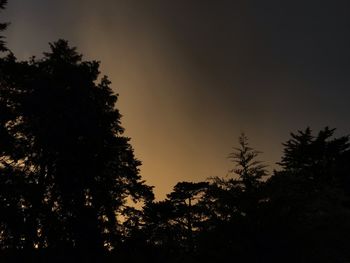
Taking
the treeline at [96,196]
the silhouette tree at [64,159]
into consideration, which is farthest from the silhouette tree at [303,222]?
the silhouette tree at [64,159]

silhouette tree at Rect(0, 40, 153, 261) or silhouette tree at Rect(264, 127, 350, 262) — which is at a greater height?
silhouette tree at Rect(0, 40, 153, 261)

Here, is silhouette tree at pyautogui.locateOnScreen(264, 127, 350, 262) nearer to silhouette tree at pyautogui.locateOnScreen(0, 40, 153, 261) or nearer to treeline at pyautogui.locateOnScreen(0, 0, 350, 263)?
treeline at pyautogui.locateOnScreen(0, 0, 350, 263)

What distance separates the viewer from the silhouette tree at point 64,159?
23344mm

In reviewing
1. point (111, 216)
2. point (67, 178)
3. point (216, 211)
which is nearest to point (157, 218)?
point (111, 216)

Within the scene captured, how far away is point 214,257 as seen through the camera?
15672 mm

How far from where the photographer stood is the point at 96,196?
25672 mm

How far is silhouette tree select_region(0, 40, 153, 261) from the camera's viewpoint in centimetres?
2334

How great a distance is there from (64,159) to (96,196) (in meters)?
3.09

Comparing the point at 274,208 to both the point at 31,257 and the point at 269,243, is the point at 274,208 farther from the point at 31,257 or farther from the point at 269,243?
the point at 31,257

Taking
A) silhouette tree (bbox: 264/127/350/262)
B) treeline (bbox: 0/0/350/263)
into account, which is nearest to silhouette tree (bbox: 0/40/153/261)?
treeline (bbox: 0/0/350/263)

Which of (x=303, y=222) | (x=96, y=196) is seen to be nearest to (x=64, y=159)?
(x=96, y=196)

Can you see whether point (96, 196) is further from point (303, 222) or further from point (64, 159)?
point (303, 222)

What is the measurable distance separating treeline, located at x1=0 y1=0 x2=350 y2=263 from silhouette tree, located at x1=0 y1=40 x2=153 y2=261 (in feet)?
0.21

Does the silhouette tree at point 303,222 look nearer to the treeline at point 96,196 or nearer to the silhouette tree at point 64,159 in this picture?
the treeline at point 96,196
